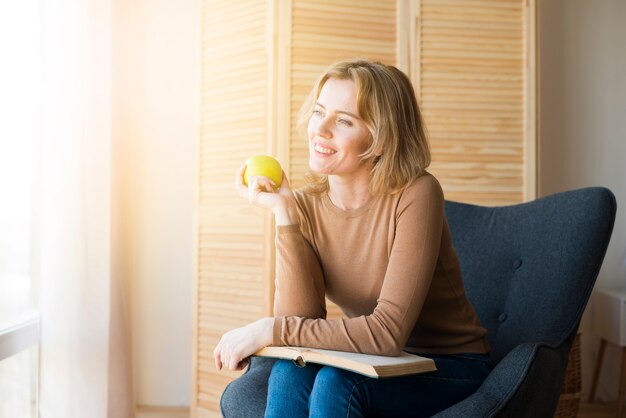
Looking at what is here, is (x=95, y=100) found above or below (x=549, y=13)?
below

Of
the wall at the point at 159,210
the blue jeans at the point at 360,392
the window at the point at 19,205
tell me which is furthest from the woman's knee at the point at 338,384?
Answer: the wall at the point at 159,210

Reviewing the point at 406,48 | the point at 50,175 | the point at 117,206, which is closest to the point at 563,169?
the point at 406,48

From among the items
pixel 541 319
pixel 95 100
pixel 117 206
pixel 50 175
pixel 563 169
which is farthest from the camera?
pixel 563 169

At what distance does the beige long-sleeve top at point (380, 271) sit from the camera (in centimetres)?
129

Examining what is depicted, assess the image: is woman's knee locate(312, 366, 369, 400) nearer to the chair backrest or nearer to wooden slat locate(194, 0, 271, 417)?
the chair backrest

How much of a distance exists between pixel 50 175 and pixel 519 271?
148cm

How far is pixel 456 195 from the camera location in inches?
103

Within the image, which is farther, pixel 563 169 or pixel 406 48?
pixel 563 169

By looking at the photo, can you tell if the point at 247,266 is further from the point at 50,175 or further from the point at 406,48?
the point at 406,48

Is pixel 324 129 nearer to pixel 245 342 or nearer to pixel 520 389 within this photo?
pixel 245 342

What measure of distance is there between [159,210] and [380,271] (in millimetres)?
1926

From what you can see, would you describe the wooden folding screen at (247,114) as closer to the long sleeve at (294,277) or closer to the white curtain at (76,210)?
the white curtain at (76,210)

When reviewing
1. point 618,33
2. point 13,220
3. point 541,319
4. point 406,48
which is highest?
point 618,33

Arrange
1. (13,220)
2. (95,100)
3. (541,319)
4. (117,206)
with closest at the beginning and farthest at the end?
(541,319) → (13,220) → (95,100) → (117,206)
